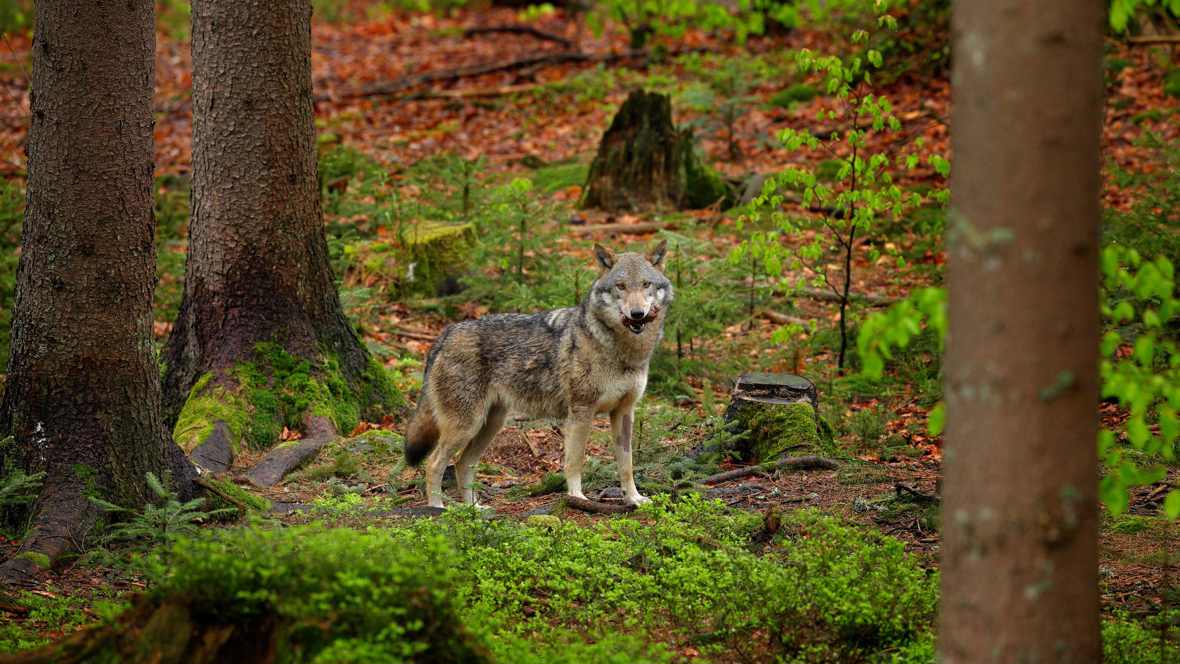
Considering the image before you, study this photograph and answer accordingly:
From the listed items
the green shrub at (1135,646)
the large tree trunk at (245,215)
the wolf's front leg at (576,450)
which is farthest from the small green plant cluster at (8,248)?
the green shrub at (1135,646)

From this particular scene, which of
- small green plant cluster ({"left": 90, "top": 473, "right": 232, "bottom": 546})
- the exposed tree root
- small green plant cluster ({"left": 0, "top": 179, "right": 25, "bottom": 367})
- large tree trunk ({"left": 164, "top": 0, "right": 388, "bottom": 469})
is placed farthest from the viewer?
small green plant cluster ({"left": 0, "top": 179, "right": 25, "bottom": 367})

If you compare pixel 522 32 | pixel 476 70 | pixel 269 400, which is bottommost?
pixel 269 400

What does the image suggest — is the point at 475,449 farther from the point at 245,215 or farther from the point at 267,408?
the point at 245,215

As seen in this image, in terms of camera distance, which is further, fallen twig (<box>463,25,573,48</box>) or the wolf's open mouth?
fallen twig (<box>463,25,573,48</box>)

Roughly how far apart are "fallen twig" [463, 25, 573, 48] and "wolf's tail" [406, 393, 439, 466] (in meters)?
18.0

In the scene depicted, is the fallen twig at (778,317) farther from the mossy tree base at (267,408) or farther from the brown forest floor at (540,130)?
the mossy tree base at (267,408)

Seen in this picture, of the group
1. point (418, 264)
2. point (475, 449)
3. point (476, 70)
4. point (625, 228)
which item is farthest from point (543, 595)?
point (476, 70)

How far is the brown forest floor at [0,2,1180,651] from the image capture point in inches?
303

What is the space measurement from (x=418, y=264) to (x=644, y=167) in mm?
4337

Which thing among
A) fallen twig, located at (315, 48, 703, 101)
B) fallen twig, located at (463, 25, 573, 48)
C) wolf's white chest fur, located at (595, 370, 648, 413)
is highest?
fallen twig, located at (463, 25, 573, 48)

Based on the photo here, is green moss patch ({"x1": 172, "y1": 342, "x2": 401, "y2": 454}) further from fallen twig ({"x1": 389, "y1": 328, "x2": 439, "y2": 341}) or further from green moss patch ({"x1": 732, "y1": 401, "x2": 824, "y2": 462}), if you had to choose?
green moss patch ({"x1": 732, "y1": 401, "x2": 824, "y2": 462})

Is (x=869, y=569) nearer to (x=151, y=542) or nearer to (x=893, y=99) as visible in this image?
(x=151, y=542)

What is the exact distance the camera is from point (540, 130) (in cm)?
2067

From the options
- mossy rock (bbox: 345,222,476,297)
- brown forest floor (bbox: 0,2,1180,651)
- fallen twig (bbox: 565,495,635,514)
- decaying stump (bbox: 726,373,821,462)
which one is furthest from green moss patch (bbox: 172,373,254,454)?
mossy rock (bbox: 345,222,476,297)
